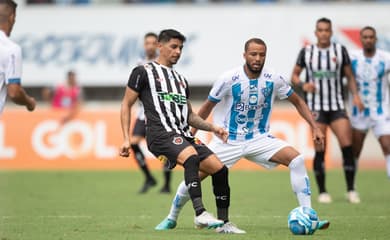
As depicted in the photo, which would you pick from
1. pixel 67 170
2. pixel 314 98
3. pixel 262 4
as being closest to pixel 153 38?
pixel 314 98

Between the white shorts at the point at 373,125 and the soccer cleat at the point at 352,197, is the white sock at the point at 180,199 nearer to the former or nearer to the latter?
the soccer cleat at the point at 352,197

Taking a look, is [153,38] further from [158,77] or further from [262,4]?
[262,4]

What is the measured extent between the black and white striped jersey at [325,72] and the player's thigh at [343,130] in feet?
0.73

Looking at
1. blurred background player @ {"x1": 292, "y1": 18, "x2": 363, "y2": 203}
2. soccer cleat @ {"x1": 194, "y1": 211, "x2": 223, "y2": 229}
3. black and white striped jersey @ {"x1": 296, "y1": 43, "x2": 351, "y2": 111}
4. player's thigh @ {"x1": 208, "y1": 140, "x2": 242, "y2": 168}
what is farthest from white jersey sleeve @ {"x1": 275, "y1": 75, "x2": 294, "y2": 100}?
black and white striped jersey @ {"x1": 296, "y1": 43, "x2": 351, "y2": 111}

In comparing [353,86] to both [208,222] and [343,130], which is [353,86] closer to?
[343,130]

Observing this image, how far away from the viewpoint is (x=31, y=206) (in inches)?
515

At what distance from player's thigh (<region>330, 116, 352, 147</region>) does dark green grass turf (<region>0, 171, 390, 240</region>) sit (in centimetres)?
88

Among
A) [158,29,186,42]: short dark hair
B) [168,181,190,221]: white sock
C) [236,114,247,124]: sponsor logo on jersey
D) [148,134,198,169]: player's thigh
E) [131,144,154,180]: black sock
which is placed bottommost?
[131,144,154,180]: black sock

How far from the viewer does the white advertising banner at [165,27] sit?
27031 millimetres

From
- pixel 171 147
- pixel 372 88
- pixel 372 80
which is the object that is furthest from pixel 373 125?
pixel 171 147

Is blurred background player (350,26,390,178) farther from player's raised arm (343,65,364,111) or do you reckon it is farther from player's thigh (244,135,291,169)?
player's thigh (244,135,291,169)

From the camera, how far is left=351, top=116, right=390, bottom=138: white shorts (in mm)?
14109

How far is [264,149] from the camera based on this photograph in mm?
10172

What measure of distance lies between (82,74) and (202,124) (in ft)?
60.4
